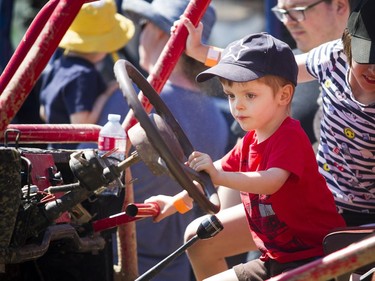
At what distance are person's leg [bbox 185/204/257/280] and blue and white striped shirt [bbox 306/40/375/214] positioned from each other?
0.40 m

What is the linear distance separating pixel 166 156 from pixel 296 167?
0.60 meters

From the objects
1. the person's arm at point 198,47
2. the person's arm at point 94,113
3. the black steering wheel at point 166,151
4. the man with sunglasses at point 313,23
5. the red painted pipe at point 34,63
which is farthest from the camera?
the person's arm at point 94,113

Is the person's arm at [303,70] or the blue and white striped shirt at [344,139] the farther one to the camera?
the person's arm at [303,70]

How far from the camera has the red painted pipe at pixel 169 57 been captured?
3.65m

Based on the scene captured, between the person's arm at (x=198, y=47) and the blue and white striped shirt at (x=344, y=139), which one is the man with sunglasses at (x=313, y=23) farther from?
the blue and white striped shirt at (x=344, y=139)

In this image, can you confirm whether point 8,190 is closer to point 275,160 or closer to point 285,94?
point 275,160

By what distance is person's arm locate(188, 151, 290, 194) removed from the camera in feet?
9.96

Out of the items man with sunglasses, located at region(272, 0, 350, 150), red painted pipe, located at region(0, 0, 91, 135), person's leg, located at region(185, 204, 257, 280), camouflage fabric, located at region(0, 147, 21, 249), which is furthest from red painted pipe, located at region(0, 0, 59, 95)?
man with sunglasses, located at region(272, 0, 350, 150)

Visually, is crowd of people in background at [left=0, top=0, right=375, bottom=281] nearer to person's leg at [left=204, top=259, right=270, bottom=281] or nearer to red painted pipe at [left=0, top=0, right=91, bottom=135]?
person's leg at [left=204, top=259, right=270, bottom=281]

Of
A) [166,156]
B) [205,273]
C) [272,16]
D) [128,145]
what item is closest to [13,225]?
[166,156]

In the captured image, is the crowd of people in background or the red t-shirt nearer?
the red t-shirt

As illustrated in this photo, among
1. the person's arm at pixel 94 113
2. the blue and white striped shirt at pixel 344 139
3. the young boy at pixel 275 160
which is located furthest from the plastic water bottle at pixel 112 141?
the person's arm at pixel 94 113

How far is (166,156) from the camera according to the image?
280 centimetres

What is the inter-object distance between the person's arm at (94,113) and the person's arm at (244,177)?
8.38ft
